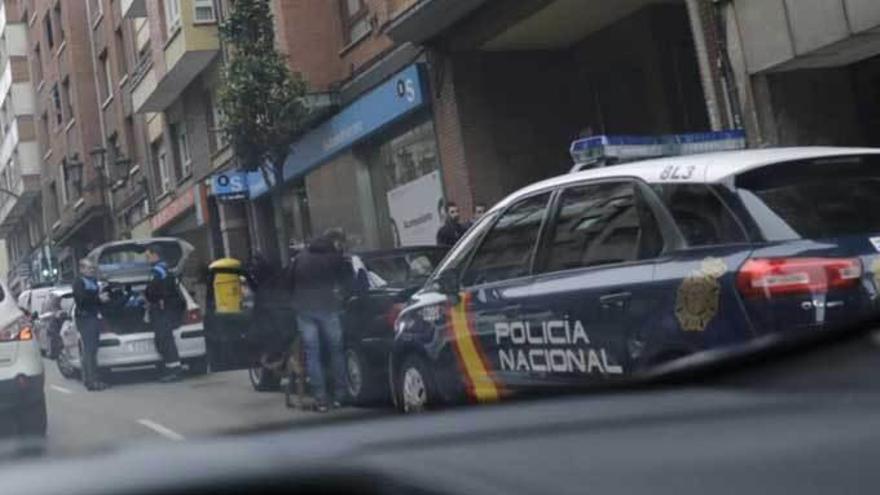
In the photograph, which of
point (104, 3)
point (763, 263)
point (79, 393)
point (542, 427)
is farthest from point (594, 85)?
point (104, 3)

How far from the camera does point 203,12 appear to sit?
2528cm

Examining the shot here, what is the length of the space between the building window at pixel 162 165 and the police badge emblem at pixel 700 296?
28.1 m

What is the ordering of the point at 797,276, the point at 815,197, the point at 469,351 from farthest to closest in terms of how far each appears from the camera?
1. the point at 469,351
2. the point at 815,197
3. the point at 797,276

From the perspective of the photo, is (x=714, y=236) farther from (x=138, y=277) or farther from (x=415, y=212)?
(x=415, y=212)

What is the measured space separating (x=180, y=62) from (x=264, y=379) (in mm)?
14900

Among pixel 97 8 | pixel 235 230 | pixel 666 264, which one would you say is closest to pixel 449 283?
pixel 666 264

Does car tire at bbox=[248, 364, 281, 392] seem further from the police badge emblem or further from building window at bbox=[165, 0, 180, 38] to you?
building window at bbox=[165, 0, 180, 38]

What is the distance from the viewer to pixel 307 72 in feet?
69.3

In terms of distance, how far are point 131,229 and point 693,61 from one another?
2463 cm

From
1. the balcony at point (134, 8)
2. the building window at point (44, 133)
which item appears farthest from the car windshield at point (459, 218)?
the building window at point (44, 133)

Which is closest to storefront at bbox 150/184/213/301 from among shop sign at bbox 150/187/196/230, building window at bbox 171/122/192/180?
shop sign at bbox 150/187/196/230

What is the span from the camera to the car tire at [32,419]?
9039 mm

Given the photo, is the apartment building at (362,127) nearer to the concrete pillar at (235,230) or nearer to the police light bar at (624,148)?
the concrete pillar at (235,230)

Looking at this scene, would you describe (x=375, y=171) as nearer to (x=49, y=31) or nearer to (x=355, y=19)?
(x=355, y=19)
